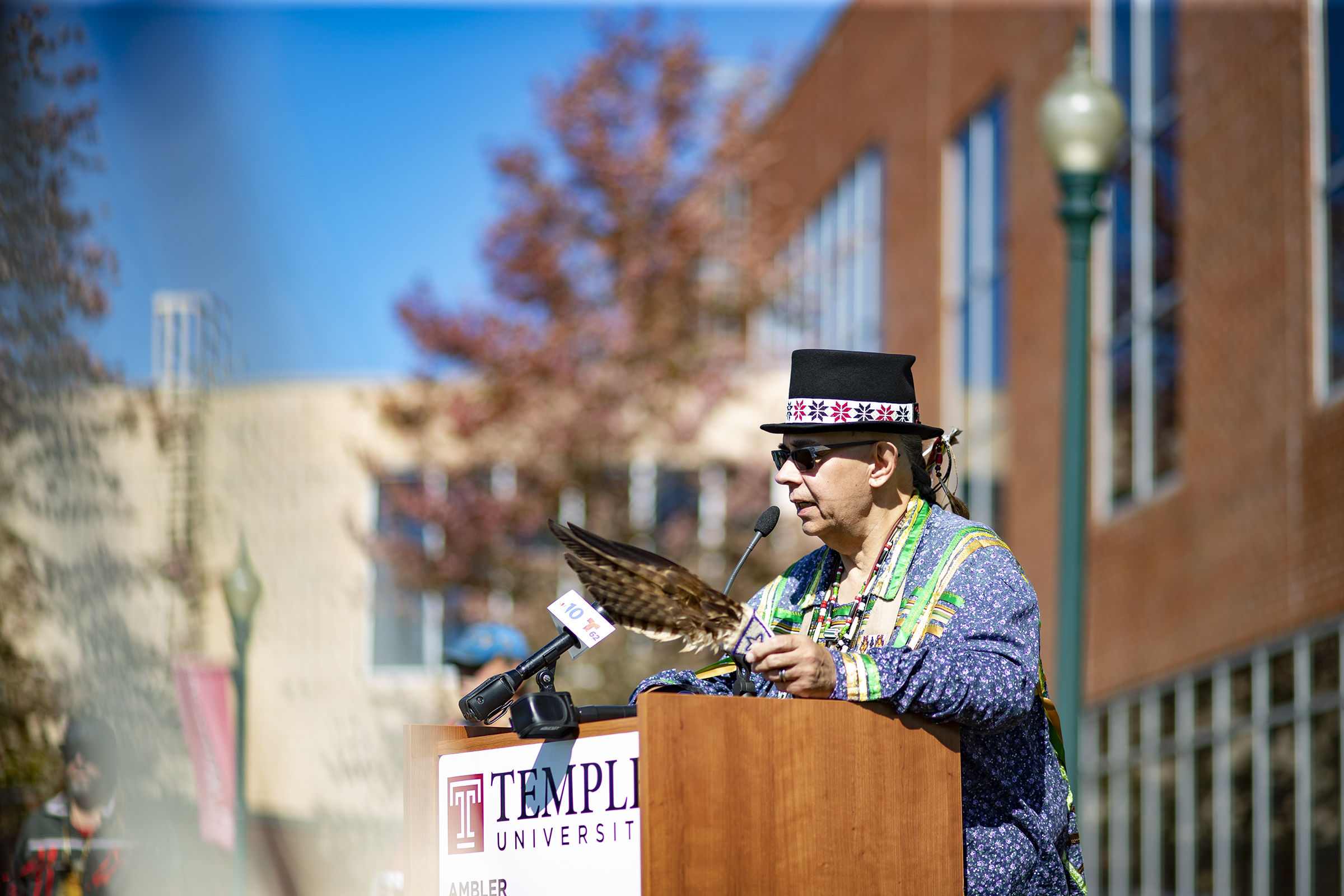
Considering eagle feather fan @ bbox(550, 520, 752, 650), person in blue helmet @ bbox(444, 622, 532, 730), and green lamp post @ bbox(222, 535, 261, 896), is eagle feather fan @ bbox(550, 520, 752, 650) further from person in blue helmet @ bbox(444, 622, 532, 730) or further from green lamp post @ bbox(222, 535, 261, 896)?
person in blue helmet @ bbox(444, 622, 532, 730)

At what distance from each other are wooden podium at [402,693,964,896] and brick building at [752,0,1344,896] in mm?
10892

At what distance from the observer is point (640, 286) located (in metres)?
18.5

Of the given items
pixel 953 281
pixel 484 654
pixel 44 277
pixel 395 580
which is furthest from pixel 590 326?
pixel 44 277

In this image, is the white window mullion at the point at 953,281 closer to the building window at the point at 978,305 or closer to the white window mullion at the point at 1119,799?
the building window at the point at 978,305

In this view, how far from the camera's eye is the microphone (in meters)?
3.46

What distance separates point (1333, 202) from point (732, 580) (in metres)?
11.4

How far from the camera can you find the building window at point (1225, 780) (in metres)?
13.5

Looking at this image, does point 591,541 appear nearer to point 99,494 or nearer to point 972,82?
point 99,494

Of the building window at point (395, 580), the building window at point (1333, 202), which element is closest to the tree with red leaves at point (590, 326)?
the building window at point (395, 580)

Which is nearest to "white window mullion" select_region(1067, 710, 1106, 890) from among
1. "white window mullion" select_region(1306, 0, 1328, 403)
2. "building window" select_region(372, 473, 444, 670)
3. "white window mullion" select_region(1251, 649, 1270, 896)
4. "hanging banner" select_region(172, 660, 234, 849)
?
"white window mullion" select_region(1251, 649, 1270, 896)

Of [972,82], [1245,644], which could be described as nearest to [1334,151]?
[1245,644]

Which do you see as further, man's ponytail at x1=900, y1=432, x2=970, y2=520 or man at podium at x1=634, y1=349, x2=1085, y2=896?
man's ponytail at x1=900, y1=432, x2=970, y2=520

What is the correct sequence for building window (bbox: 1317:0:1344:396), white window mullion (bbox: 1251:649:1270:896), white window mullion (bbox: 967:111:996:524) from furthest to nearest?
white window mullion (bbox: 967:111:996:524) < white window mullion (bbox: 1251:649:1270:896) < building window (bbox: 1317:0:1344:396)

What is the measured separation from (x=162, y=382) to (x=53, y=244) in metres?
0.35
